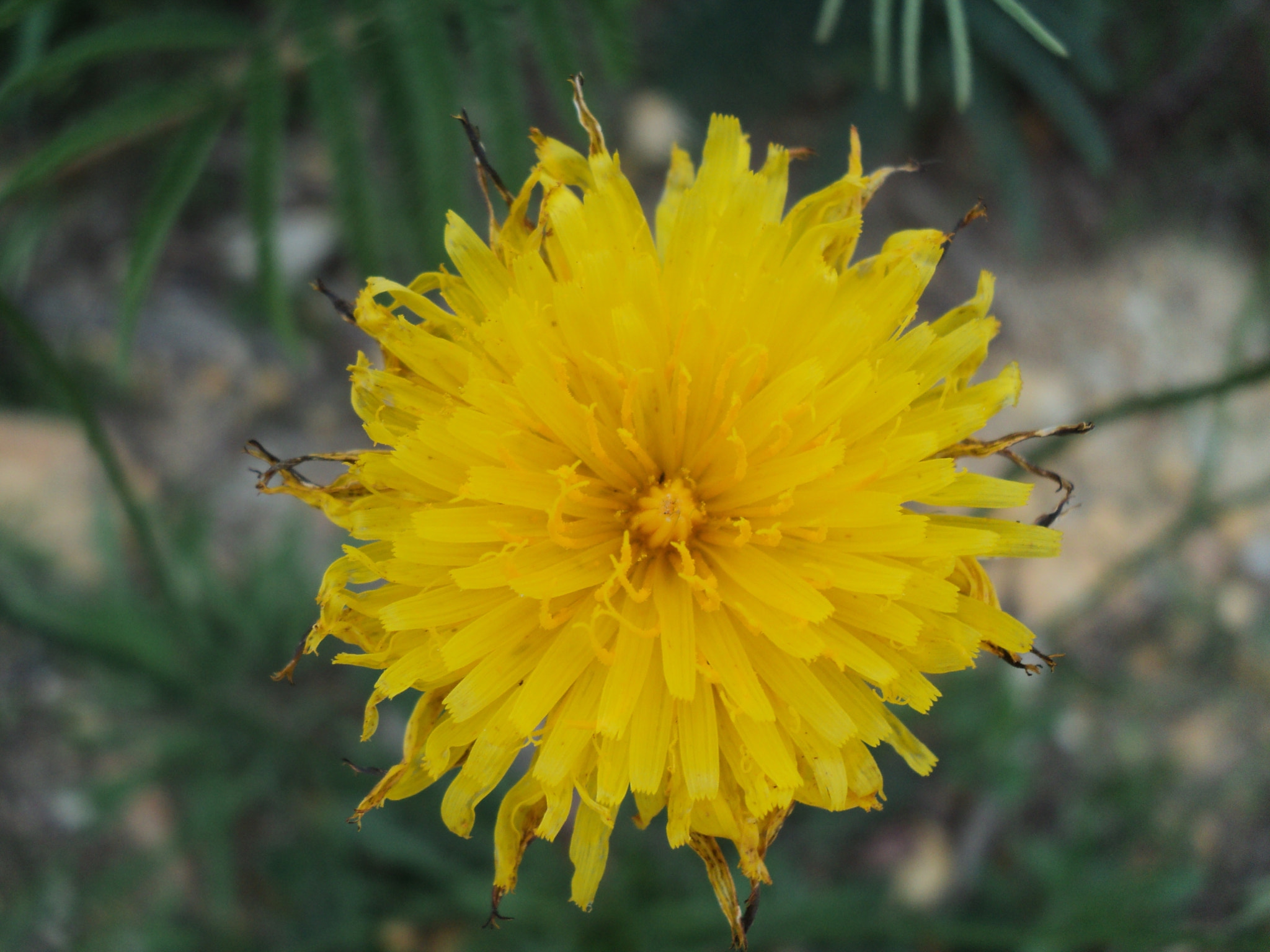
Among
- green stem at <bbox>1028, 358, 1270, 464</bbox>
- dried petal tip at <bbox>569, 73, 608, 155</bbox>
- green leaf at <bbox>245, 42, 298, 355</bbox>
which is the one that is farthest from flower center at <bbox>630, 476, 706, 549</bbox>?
green leaf at <bbox>245, 42, 298, 355</bbox>

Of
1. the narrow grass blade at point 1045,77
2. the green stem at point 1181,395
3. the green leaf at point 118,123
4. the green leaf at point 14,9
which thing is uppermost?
the narrow grass blade at point 1045,77

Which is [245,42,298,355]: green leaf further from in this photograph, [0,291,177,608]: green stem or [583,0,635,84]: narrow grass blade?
[583,0,635,84]: narrow grass blade

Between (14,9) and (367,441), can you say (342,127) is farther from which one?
(367,441)

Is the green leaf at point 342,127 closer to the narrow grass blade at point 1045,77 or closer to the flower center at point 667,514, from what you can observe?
the flower center at point 667,514

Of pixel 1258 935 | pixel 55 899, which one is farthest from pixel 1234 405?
pixel 55 899

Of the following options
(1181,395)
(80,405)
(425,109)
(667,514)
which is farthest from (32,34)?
(1181,395)

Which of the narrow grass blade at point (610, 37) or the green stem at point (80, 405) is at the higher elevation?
the narrow grass blade at point (610, 37)

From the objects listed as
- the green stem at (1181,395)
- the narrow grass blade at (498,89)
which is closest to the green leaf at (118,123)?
the narrow grass blade at (498,89)

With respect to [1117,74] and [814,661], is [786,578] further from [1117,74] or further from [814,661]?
[1117,74]
